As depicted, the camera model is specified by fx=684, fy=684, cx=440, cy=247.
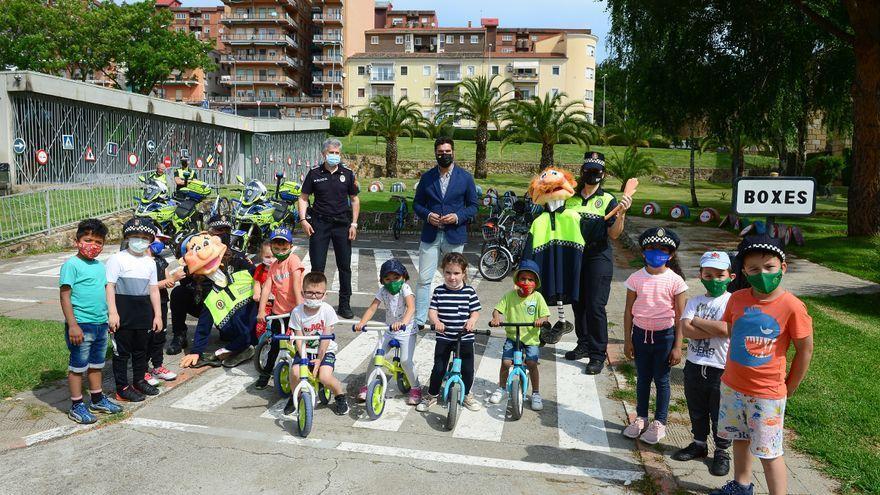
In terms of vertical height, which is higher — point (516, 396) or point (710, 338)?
point (710, 338)

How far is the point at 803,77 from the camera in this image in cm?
1870

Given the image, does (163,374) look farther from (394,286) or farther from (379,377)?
(394,286)

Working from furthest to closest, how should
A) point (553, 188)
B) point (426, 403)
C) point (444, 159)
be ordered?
point (444, 159) < point (553, 188) < point (426, 403)

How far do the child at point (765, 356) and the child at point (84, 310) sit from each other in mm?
4789

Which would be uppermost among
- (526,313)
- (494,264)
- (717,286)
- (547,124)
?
(547,124)

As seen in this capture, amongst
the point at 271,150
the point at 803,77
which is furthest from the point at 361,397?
the point at 271,150

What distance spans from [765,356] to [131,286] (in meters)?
4.94

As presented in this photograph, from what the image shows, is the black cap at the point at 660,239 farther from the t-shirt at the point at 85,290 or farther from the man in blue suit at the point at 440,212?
the t-shirt at the point at 85,290

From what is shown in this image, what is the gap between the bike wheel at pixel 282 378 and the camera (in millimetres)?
5891

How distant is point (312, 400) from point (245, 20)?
84.5m

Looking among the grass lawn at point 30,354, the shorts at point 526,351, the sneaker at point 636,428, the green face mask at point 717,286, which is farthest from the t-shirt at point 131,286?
the green face mask at point 717,286

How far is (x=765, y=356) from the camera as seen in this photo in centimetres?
405

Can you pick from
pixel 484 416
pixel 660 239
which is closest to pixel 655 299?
pixel 660 239

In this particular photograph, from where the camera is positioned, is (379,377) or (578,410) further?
(578,410)
